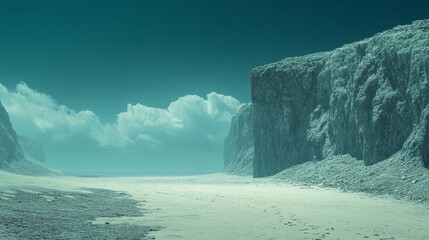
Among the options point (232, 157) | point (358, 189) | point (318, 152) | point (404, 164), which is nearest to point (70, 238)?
point (358, 189)

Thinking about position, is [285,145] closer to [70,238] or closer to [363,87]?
[363,87]

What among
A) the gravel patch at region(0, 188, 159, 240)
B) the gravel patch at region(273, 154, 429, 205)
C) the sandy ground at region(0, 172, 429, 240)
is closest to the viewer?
the gravel patch at region(0, 188, 159, 240)

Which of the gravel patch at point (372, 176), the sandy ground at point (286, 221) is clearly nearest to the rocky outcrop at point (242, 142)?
the gravel patch at point (372, 176)

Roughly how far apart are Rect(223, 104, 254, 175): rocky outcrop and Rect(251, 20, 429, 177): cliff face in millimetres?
57181

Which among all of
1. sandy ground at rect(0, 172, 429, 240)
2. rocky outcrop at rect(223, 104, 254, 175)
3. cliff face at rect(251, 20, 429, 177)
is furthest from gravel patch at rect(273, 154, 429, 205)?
rocky outcrop at rect(223, 104, 254, 175)

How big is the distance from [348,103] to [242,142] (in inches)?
4156

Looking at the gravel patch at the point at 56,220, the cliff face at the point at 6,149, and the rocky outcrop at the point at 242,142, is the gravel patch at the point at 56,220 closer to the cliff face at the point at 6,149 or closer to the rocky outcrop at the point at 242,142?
the cliff face at the point at 6,149

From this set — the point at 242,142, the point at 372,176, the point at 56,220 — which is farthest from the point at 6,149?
the point at 56,220

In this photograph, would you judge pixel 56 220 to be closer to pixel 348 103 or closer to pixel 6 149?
pixel 348 103

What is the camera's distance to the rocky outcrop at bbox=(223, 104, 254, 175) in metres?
152

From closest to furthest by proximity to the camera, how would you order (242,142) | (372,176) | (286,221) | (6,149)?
(286,221) < (372,176) < (6,149) < (242,142)

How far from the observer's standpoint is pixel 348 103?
6228 centimetres

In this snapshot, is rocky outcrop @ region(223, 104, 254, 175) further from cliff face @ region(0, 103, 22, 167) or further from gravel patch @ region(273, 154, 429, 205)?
gravel patch @ region(273, 154, 429, 205)

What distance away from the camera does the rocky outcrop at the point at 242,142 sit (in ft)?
499
